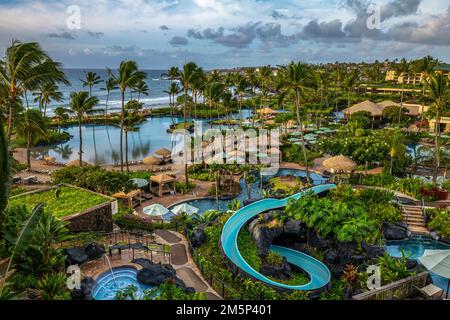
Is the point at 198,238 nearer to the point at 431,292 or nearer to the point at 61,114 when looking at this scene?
the point at 431,292

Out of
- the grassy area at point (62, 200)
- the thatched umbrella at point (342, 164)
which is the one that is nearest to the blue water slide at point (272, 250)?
the thatched umbrella at point (342, 164)

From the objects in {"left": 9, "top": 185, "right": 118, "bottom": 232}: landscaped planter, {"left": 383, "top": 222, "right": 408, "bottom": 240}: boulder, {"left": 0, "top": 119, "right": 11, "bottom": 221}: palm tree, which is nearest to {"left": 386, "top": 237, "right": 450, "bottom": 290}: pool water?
{"left": 383, "top": 222, "right": 408, "bottom": 240}: boulder

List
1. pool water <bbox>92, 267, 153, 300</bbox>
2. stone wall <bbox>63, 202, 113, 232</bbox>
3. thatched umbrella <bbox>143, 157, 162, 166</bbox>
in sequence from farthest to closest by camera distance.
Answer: thatched umbrella <bbox>143, 157, 162, 166</bbox>
stone wall <bbox>63, 202, 113, 232</bbox>
pool water <bbox>92, 267, 153, 300</bbox>

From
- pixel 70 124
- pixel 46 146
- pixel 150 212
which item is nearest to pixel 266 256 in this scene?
pixel 150 212

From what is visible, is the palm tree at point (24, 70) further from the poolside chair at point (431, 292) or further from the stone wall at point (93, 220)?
the poolside chair at point (431, 292)

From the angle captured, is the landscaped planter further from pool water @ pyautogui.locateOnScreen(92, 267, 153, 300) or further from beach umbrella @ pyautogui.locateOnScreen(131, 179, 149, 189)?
beach umbrella @ pyautogui.locateOnScreen(131, 179, 149, 189)
